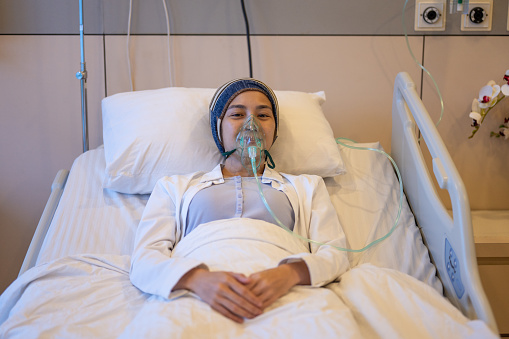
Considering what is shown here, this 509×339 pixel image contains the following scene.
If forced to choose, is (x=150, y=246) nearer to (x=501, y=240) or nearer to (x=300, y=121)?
(x=300, y=121)

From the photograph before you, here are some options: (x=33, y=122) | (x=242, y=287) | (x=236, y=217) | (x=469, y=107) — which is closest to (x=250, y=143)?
(x=236, y=217)

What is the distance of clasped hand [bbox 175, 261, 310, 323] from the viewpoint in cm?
131

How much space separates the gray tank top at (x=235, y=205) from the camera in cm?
168

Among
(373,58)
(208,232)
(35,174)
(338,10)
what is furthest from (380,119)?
(35,174)

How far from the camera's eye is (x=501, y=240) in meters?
1.99

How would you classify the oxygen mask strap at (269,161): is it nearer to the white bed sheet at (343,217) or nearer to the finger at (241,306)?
the white bed sheet at (343,217)

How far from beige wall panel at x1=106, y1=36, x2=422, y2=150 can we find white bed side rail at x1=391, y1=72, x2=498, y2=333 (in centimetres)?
44

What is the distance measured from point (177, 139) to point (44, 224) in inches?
22.8

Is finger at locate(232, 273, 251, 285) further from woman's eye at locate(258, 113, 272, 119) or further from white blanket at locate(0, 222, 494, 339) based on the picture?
woman's eye at locate(258, 113, 272, 119)

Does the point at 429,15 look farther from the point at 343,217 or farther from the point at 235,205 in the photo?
the point at 235,205

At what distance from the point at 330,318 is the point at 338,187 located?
875mm

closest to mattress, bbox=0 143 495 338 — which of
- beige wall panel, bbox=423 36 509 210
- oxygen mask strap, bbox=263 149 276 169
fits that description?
oxygen mask strap, bbox=263 149 276 169

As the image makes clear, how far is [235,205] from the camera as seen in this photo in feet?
5.59

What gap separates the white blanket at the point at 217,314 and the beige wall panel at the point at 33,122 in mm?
974
